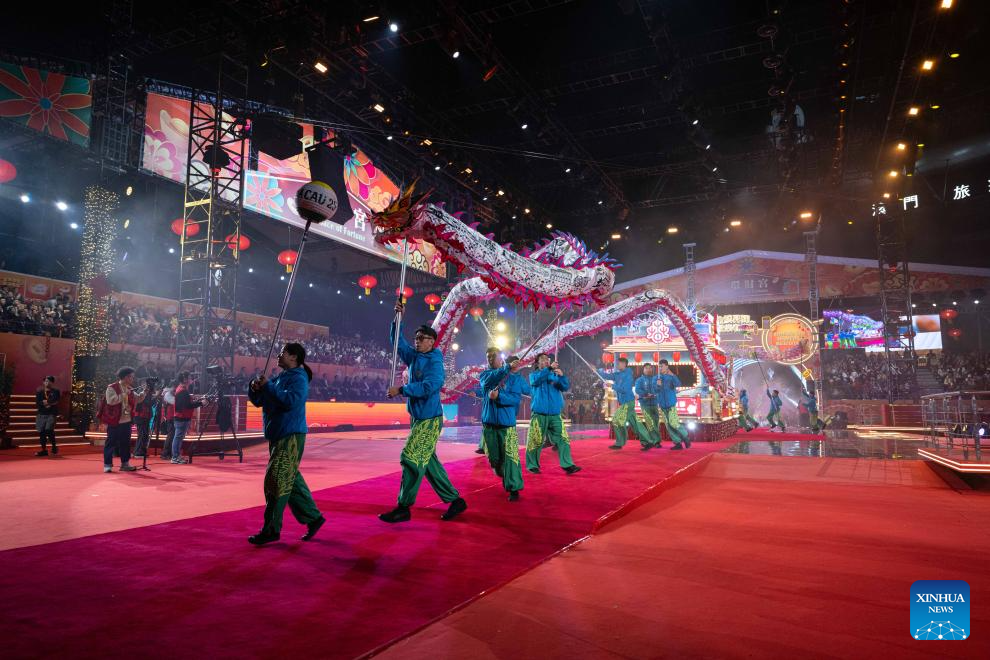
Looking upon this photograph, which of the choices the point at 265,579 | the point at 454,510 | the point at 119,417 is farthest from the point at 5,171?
the point at 265,579

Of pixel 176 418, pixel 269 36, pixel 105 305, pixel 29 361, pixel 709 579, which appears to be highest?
pixel 269 36

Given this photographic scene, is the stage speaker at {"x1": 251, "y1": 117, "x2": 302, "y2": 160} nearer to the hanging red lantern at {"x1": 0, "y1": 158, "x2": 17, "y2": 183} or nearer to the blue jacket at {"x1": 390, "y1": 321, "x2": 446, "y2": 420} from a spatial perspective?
the hanging red lantern at {"x1": 0, "y1": 158, "x2": 17, "y2": 183}

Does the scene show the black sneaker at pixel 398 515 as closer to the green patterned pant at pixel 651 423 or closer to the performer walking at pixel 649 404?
the performer walking at pixel 649 404

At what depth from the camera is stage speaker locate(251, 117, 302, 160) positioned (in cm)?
1149

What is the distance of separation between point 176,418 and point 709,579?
893cm

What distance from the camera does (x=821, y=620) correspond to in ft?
8.91

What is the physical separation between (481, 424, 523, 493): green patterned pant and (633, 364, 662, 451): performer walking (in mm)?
5282

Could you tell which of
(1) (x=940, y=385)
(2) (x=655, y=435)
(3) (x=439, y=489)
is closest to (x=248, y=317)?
(2) (x=655, y=435)

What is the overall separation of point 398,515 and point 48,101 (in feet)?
40.4

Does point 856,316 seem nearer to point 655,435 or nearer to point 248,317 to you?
point 655,435

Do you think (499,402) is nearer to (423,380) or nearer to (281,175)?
(423,380)

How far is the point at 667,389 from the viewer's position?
10.6 m

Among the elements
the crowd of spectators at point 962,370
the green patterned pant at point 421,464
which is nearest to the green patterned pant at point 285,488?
the green patterned pant at point 421,464

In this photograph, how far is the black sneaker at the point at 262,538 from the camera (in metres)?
3.86
